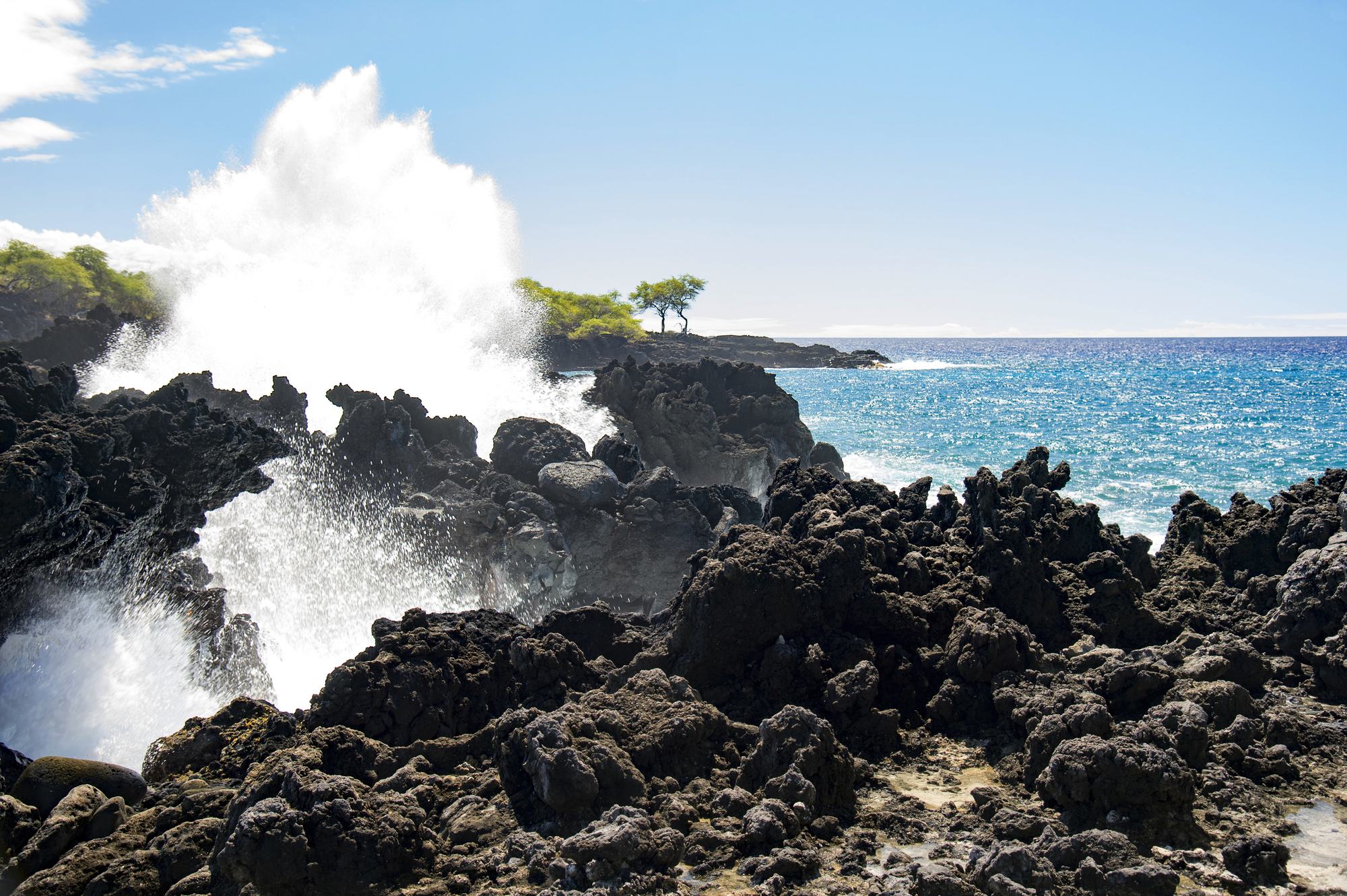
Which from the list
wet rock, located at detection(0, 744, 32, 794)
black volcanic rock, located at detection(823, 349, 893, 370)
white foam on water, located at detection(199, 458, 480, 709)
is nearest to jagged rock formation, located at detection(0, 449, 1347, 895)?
wet rock, located at detection(0, 744, 32, 794)

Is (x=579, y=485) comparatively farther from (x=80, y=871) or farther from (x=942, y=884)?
(x=942, y=884)

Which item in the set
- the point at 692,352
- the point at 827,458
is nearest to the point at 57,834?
the point at 827,458

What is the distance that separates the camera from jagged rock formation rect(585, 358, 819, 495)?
21734 mm

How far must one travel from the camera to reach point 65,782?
556 cm

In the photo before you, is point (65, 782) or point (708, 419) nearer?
point (65, 782)

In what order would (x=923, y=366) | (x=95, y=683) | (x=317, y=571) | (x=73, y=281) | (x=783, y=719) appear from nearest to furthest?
1. (x=783, y=719)
2. (x=95, y=683)
3. (x=317, y=571)
4. (x=73, y=281)
5. (x=923, y=366)

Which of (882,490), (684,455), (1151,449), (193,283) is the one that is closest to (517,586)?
(882,490)

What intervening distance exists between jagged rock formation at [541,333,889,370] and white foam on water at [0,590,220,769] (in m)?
48.6

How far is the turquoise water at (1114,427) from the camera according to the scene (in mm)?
27016

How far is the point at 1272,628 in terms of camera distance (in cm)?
641

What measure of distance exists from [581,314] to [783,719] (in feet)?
280

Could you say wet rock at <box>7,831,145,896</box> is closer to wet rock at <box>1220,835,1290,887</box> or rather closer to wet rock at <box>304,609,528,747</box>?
Answer: wet rock at <box>304,609,528,747</box>

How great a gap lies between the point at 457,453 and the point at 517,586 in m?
4.03

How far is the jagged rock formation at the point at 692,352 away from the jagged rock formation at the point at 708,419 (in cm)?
3164
